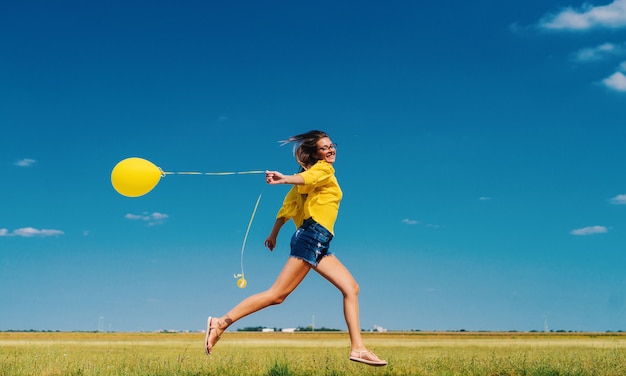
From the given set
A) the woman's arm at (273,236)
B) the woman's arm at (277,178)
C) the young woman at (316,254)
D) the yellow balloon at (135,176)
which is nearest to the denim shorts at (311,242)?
the young woman at (316,254)

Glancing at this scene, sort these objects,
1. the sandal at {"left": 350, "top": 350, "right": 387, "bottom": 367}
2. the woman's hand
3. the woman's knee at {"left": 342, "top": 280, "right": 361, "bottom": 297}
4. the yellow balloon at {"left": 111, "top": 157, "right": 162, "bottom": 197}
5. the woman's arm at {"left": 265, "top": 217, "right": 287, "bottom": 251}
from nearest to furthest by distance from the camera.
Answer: the woman's hand → the sandal at {"left": 350, "top": 350, "right": 387, "bottom": 367} → the woman's knee at {"left": 342, "top": 280, "right": 361, "bottom": 297} → the yellow balloon at {"left": 111, "top": 157, "right": 162, "bottom": 197} → the woman's arm at {"left": 265, "top": 217, "right": 287, "bottom": 251}

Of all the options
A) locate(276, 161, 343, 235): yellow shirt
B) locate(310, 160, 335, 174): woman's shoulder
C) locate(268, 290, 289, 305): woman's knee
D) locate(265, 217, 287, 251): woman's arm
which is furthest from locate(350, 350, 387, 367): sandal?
locate(310, 160, 335, 174): woman's shoulder

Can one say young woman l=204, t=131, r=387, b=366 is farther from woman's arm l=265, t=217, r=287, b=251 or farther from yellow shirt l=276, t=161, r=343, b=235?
woman's arm l=265, t=217, r=287, b=251

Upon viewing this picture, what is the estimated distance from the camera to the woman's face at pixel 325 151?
7.76m

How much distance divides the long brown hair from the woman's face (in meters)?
0.05

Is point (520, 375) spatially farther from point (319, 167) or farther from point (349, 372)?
point (319, 167)

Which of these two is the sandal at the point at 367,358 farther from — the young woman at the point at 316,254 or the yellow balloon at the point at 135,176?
the yellow balloon at the point at 135,176

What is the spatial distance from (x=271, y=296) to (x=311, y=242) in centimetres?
82

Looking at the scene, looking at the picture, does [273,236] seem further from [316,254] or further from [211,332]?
[211,332]

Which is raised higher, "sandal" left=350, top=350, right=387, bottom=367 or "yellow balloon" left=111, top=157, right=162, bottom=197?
"yellow balloon" left=111, top=157, right=162, bottom=197

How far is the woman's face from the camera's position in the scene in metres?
7.76

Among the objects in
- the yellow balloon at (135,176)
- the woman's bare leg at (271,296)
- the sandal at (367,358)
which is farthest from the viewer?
the yellow balloon at (135,176)

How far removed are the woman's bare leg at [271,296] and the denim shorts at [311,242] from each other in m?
0.09

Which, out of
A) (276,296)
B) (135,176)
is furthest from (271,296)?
(135,176)
